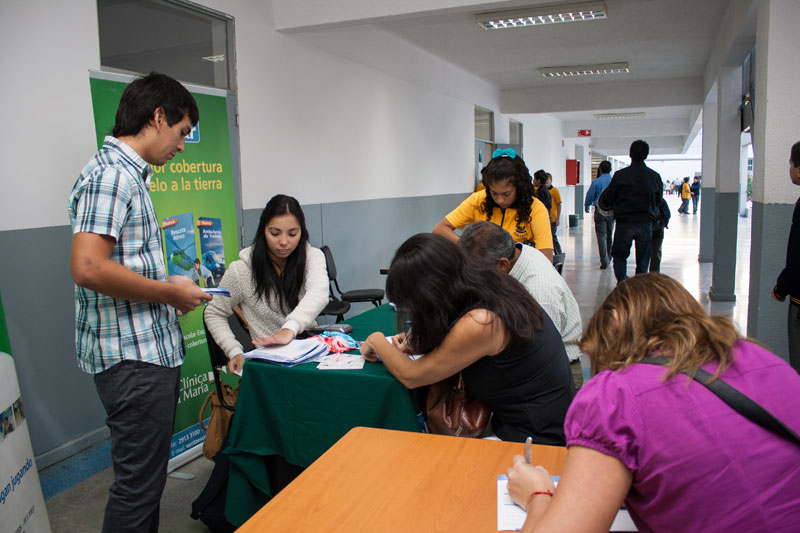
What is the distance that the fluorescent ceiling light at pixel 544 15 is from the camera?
5734mm

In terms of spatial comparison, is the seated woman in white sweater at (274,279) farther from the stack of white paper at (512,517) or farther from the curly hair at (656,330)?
the curly hair at (656,330)

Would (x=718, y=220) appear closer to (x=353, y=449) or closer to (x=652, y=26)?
(x=652, y=26)

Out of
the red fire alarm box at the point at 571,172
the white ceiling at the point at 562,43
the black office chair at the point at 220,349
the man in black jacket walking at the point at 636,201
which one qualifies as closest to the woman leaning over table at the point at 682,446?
the black office chair at the point at 220,349

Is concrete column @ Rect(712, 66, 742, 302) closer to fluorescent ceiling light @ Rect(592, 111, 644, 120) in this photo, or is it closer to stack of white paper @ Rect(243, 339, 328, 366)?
stack of white paper @ Rect(243, 339, 328, 366)

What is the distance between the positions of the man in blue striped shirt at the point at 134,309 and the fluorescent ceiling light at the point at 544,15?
4.78 m

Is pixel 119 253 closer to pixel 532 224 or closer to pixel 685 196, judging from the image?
pixel 532 224

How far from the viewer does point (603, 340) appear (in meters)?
1.09

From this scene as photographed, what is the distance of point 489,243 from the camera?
2.38 metres

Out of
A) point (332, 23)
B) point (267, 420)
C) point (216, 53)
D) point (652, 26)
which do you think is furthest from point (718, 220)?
point (267, 420)

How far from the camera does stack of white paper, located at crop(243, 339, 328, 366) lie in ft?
7.47

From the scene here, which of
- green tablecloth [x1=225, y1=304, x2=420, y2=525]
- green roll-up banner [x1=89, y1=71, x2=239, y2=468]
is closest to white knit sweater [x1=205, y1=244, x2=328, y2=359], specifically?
green tablecloth [x1=225, y1=304, x2=420, y2=525]

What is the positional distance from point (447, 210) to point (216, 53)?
15.7 ft

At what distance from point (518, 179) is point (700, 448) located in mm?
2591

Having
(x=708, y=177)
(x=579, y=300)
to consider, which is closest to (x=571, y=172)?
(x=708, y=177)
